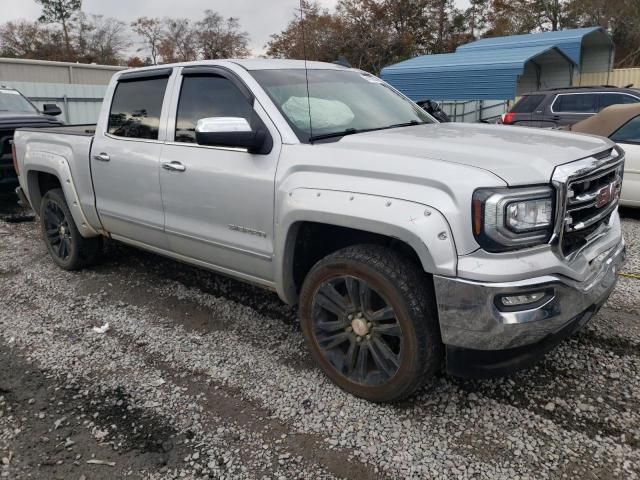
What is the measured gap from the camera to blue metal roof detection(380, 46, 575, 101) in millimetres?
19312

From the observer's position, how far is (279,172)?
10.3 ft

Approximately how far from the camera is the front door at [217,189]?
3.29 metres

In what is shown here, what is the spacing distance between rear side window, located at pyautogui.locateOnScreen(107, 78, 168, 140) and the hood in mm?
1743

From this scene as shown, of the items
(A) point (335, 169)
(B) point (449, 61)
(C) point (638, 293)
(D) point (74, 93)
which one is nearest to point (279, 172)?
(A) point (335, 169)

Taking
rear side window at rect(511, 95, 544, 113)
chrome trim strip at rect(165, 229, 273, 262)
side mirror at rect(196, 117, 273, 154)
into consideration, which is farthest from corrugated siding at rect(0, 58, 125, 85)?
side mirror at rect(196, 117, 273, 154)

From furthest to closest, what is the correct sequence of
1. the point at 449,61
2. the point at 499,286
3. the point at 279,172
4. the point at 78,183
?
the point at 449,61, the point at 78,183, the point at 279,172, the point at 499,286

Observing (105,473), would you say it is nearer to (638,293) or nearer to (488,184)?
(488,184)

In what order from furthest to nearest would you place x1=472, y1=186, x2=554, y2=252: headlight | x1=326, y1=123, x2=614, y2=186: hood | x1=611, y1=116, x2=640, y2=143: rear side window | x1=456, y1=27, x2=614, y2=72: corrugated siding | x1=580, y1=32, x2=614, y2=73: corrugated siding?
→ 1. x1=580, y1=32, x2=614, y2=73: corrugated siding
2. x1=456, y1=27, x2=614, y2=72: corrugated siding
3. x1=611, y1=116, x2=640, y2=143: rear side window
4. x1=326, y1=123, x2=614, y2=186: hood
5. x1=472, y1=186, x2=554, y2=252: headlight

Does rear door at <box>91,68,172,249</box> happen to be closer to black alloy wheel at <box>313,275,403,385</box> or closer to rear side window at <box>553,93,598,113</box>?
black alloy wheel at <box>313,275,403,385</box>

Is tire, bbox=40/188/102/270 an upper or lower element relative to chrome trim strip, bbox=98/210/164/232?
lower

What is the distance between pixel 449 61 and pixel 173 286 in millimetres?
19803

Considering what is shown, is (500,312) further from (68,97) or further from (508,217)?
(68,97)

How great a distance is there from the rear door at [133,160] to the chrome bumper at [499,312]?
2.40 m

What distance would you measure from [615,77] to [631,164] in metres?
19.9
